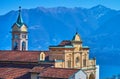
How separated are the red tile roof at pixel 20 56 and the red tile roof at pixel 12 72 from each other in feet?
7.39

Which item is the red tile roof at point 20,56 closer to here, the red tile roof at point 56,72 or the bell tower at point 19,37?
the red tile roof at point 56,72

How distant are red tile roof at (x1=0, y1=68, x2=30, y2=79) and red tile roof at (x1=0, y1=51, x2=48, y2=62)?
7.39 feet

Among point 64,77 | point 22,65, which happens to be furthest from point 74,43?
point 64,77

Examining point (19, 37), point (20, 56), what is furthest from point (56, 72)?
point (19, 37)

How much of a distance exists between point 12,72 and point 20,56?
4902mm

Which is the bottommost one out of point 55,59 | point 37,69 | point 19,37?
point 37,69

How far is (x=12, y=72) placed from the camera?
53031 millimetres

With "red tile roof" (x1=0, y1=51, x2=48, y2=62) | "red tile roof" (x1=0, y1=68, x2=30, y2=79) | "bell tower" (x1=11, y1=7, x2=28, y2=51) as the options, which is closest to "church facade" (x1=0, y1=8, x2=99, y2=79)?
"red tile roof" (x1=0, y1=51, x2=48, y2=62)

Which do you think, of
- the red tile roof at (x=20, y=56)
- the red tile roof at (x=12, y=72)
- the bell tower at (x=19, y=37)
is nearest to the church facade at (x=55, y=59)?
the red tile roof at (x=20, y=56)

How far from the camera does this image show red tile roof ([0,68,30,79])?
2025 inches

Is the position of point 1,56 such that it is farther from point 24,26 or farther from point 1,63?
point 24,26

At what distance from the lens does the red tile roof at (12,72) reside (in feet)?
169

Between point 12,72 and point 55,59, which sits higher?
point 55,59

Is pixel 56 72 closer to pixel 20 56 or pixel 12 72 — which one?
pixel 12 72
